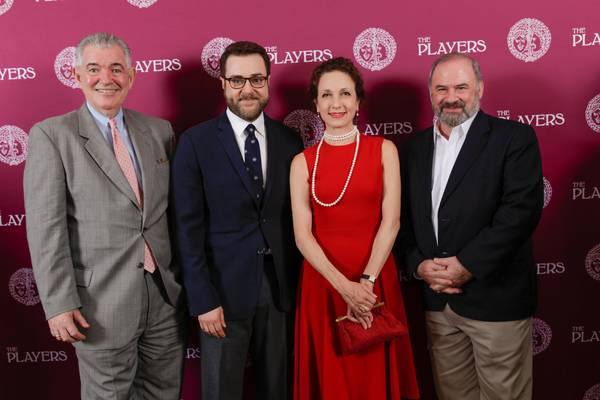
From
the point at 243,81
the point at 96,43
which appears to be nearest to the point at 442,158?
the point at 243,81

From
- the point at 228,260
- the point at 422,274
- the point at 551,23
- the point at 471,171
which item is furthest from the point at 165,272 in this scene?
the point at 551,23

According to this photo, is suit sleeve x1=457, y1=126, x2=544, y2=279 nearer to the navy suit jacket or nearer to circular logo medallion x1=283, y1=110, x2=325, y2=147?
the navy suit jacket

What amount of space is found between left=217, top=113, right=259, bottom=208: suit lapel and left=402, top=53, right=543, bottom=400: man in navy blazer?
74 centimetres

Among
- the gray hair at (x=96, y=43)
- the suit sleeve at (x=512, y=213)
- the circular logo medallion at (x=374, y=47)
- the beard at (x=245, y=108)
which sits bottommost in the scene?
the suit sleeve at (x=512, y=213)

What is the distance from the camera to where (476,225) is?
2297 mm

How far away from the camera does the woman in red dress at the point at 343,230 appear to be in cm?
229

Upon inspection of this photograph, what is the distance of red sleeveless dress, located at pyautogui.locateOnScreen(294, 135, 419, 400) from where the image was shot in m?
2.30

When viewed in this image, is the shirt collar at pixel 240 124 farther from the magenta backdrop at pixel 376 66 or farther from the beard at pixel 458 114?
the beard at pixel 458 114

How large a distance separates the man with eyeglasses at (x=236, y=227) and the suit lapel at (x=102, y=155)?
212 millimetres

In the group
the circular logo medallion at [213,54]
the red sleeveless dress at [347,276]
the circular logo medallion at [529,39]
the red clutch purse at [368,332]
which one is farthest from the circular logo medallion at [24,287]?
the circular logo medallion at [529,39]

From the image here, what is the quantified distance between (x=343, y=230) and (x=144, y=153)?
91cm

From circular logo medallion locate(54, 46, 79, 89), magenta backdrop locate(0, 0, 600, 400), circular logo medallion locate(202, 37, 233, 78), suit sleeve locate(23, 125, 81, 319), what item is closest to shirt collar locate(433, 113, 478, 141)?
magenta backdrop locate(0, 0, 600, 400)

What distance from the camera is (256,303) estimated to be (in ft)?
7.72

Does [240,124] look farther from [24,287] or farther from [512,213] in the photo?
[24,287]
